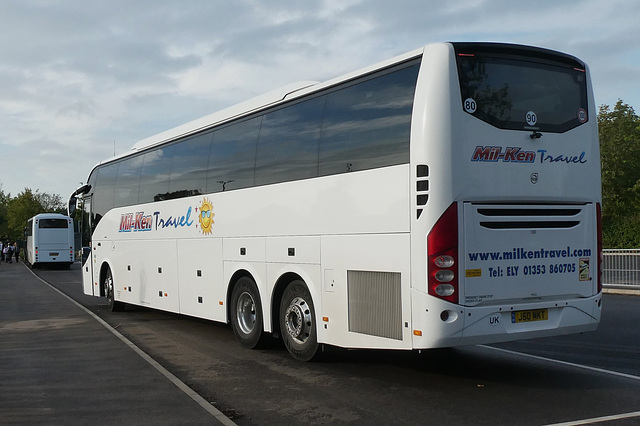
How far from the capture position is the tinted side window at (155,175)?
14047 mm

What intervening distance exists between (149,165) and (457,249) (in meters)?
9.05

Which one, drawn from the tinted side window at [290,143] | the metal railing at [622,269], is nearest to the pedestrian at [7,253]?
the metal railing at [622,269]

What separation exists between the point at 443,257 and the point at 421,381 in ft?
5.74

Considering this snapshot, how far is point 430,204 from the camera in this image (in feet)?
24.4

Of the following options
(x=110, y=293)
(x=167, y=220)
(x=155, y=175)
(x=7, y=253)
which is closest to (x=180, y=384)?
(x=167, y=220)

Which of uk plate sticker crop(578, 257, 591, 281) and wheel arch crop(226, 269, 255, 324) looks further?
wheel arch crop(226, 269, 255, 324)

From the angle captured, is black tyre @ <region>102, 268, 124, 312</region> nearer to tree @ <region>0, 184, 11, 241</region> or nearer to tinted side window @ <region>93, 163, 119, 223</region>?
tinted side window @ <region>93, 163, 119, 223</region>

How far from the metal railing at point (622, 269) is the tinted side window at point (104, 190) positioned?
1322 cm

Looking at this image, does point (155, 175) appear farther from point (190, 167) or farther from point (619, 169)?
point (619, 169)

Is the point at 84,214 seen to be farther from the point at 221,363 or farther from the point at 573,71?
the point at 573,71

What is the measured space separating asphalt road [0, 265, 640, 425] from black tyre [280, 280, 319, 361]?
0.69 ft

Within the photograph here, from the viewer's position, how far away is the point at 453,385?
8.11 metres

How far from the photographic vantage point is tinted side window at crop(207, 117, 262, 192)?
435 inches

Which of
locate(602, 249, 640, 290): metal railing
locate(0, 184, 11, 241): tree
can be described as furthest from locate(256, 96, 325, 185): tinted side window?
locate(0, 184, 11, 241): tree
